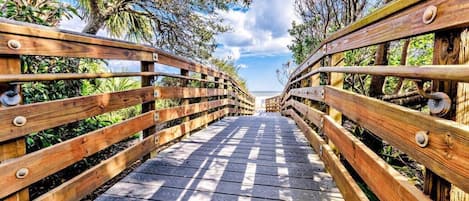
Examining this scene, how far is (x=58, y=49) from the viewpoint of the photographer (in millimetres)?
1385

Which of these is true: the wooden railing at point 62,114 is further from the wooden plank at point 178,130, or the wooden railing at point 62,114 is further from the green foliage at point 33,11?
the green foliage at point 33,11

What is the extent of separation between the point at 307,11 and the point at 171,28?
271 centimetres

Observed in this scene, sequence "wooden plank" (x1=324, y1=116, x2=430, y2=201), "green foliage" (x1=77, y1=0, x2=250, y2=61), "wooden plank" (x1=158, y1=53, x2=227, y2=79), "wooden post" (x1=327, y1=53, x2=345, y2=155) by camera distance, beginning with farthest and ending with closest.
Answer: "green foliage" (x1=77, y1=0, x2=250, y2=61) → "wooden plank" (x1=158, y1=53, x2=227, y2=79) → "wooden post" (x1=327, y1=53, x2=345, y2=155) → "wooden plank" (x1=324, y1=116, x2=430, y2=201)

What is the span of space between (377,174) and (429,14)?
0.65 metres

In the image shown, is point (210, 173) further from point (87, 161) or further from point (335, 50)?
point (335, 50)

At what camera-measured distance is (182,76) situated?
10.5 feet

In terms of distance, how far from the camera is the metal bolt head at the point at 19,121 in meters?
1.15

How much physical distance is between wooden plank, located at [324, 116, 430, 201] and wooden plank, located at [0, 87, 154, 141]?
1.53m

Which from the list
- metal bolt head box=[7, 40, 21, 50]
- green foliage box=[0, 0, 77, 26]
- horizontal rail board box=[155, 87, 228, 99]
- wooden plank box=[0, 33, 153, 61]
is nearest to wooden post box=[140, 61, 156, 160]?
horizontal rail board box=[155, 87, 228, 99]

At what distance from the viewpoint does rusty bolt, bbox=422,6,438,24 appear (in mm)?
851

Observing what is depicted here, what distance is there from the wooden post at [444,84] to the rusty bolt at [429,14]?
0.17 feet

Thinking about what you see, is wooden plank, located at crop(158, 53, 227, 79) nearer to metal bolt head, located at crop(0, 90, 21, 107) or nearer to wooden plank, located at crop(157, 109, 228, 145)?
wooden plank, located at crop(157, 109, 228, 145)

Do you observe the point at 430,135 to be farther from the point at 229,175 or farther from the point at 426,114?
the point at 229,175

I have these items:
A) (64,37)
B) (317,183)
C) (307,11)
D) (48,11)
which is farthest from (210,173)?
Result: (307,11)
